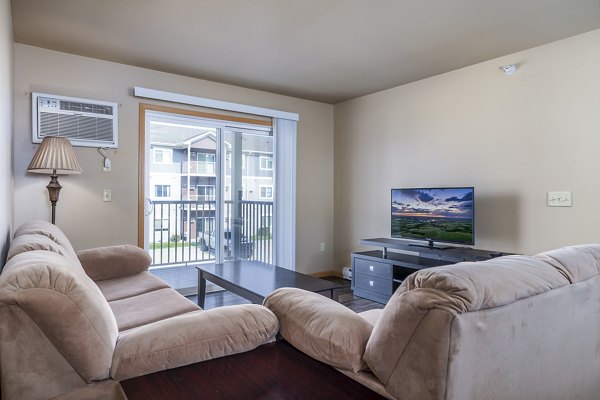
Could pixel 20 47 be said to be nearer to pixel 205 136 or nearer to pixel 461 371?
pixel 205 136

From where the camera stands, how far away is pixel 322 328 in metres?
1.18

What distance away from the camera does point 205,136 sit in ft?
13.8

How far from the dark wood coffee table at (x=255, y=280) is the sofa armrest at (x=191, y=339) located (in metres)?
1.00

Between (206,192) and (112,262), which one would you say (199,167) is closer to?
(206,192)

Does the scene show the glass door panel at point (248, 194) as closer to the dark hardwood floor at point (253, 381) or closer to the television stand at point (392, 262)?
the television stand at point (392, 262)

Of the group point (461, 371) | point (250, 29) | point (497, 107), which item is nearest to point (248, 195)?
point (250, 29)

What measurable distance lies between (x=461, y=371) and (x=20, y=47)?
3917 millimetres

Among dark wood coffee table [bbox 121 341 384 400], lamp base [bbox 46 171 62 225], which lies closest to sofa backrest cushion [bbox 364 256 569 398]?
dark wood coffee table [bbox 121 341 384 400]

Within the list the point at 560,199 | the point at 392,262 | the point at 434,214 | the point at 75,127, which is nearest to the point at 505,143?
the point at 560,199

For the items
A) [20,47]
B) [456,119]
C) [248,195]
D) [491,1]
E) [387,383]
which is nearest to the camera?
[387,383]

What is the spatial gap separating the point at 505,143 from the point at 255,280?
251 cm

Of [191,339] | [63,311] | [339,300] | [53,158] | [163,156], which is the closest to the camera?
[63,311]

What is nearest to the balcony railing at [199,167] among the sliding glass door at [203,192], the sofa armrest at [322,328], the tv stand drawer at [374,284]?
the sliding glass door at [203,192]

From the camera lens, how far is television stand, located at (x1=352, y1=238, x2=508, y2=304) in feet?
10.8
